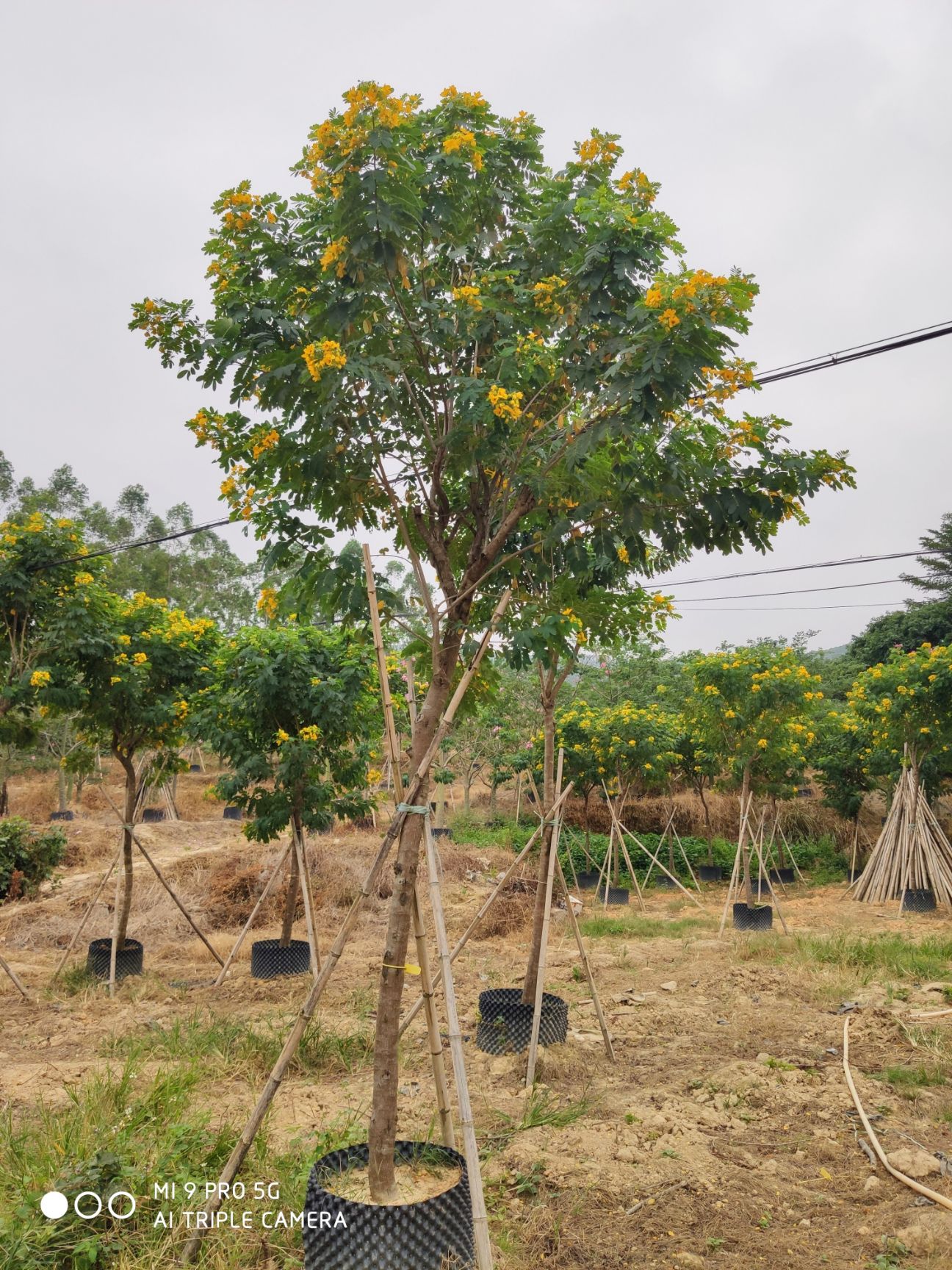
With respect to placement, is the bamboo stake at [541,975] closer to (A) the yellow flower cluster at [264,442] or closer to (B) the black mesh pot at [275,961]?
(A) the yellow flower cluster at [264,442]

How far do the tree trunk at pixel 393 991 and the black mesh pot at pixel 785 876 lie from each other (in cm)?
1642

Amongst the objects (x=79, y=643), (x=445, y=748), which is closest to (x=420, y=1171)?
(x=79, y=643)

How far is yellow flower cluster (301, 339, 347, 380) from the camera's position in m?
3.29

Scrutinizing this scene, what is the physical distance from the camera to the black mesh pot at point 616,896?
14688mm

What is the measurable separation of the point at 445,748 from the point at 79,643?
13770mm

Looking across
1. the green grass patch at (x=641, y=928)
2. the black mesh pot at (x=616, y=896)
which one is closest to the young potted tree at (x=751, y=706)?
the green grass patch at (x=641, y=928)

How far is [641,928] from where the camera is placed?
11.7 m

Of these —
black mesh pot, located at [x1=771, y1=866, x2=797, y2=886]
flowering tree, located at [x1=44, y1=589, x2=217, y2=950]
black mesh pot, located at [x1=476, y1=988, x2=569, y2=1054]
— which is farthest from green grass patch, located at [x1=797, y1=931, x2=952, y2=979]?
black mesh pot, located at [x1=771, y1=866, x2=797, y2=886]

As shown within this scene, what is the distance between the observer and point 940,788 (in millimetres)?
15125

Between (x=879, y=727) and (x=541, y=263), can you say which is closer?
(x=541, y=263)

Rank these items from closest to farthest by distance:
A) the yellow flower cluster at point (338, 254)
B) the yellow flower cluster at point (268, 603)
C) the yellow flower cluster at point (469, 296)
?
the yellow flower cluster at point (338, 254), the yellow flower cluster at point (469, 296), the yellow flower cluster at point (268, 603)

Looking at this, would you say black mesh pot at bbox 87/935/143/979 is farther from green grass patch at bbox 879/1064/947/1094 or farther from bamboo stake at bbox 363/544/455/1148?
green grass patch at bbox 879/1064/947/1094

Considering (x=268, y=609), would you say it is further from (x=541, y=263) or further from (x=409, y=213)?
(x=541, y=263)

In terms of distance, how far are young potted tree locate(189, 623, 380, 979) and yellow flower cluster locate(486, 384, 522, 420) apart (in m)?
4.91
